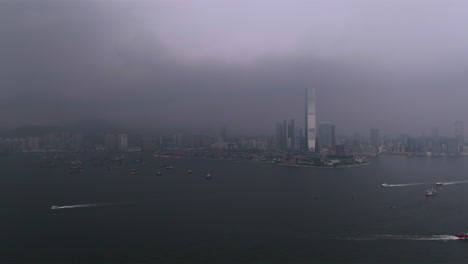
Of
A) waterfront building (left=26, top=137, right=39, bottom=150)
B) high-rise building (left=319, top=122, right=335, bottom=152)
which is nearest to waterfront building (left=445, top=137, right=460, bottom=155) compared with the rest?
high-rise building (left=319, top=122, right=335, bottom=152)

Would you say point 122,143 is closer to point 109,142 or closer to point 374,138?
point 109,142

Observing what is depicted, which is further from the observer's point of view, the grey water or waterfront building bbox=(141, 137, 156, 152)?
waterfront building bbox=(141, 137, 156, 152)

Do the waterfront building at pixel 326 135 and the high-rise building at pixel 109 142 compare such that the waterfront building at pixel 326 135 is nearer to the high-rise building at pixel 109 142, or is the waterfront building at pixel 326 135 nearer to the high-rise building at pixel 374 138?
the high-rise building at pixel 374 138

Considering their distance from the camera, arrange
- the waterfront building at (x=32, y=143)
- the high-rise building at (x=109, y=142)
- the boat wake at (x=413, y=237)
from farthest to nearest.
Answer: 1. the high-rise building at (x=109, y=142)
2. the waterfront building at (x=32, y=143)
3. the boat wake at (x=413, y=237)

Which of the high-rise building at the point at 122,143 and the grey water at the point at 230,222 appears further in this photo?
the high-rise building at the point at 122,143

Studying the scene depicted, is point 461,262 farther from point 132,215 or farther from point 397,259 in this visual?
point 132,215

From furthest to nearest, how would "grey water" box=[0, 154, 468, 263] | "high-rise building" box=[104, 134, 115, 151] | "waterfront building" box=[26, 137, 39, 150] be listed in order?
1. "high-rise building" box=[104, 134, 115, 151]
2. "waterfront building" box=[26, 137, 39, 150]
3. "grey water" box=[0, 154, 468, 263]

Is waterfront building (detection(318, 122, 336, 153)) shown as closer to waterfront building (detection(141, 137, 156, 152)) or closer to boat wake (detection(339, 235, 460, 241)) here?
waterfront building (detection(141, 137, 156, 152))

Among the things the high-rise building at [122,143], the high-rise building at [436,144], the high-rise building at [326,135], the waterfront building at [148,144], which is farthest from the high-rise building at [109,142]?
the high-rise building at [436,144]

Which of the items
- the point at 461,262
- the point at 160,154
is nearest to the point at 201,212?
the point at 461,262
